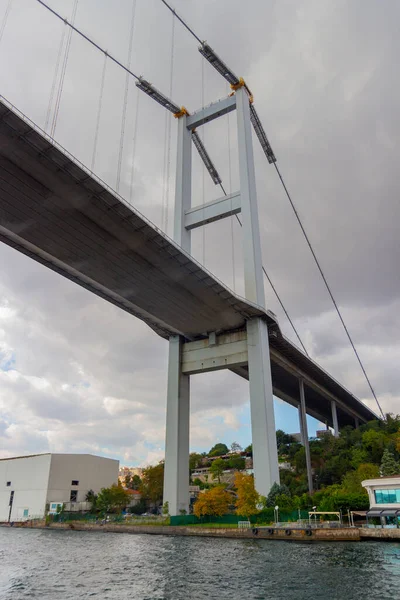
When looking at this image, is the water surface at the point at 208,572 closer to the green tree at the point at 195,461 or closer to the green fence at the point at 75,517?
the green fence at the point at 75,517

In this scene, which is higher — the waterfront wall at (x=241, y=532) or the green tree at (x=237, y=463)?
the green tree at (x=237, y=463)

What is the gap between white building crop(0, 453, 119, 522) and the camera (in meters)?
52.9

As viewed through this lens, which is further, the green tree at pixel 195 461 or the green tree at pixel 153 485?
the green tree at pixel 195 461

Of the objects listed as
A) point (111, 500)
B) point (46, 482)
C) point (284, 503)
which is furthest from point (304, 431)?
point (46, 482)

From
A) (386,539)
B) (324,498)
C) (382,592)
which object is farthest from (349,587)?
(324,498)

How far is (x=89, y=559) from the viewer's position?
19297mm

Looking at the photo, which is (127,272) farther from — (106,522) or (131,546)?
(106,522)

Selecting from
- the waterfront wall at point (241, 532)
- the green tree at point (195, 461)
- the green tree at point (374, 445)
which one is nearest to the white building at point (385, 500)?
the waterfront wall at point (241, 532)

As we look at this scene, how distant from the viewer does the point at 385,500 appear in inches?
1140

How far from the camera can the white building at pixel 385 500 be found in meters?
26.7

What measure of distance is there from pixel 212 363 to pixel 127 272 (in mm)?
11212

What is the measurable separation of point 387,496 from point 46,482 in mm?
37616

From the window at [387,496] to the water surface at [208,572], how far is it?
20.8 ft

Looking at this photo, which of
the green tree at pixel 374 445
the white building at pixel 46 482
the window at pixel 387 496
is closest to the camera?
the window at pixel 387 496
